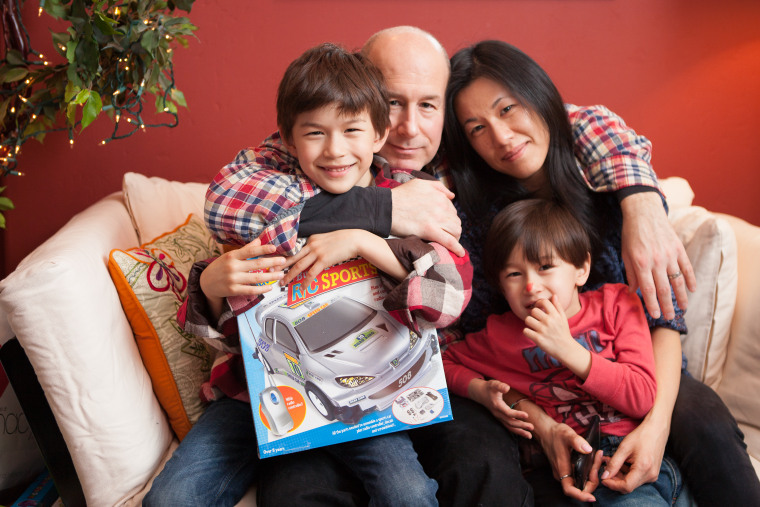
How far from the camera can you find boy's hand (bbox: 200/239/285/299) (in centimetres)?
108

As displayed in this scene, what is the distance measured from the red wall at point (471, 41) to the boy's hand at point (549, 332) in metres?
1.46

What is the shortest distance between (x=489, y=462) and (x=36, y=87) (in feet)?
6.63

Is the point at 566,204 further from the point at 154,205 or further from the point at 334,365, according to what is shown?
the point at 154,205

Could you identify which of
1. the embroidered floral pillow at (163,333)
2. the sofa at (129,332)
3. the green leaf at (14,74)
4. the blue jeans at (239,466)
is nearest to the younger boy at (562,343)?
the blue jeans at (239,466)

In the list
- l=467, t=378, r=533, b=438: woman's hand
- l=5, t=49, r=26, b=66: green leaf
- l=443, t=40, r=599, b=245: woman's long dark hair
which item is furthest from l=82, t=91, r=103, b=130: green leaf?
l=467, t=378, r=533, b=438: woman's hand

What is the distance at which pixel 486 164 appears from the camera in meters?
1.65

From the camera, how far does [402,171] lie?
147cm

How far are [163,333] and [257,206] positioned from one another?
0.47 metres

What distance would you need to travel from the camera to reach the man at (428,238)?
1.16 m

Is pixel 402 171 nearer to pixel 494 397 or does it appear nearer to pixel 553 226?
pixel 553 226

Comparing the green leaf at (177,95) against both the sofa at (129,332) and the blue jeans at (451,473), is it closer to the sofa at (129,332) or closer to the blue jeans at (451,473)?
the sofa at (129,332)

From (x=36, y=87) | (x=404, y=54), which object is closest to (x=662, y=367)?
(x=404, y=54)

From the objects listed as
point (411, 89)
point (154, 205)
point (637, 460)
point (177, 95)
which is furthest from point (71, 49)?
point (637, 460)

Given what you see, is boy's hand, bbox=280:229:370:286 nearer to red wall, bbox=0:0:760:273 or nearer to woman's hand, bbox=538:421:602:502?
woman's hand, bbox=538:421:602:502
